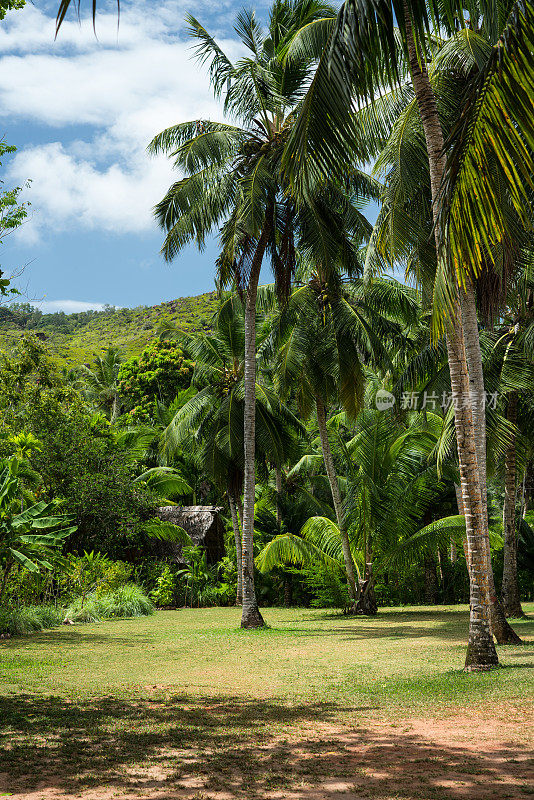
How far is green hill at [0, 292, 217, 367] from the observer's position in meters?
52.9

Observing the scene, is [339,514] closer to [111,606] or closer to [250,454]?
[250,454]

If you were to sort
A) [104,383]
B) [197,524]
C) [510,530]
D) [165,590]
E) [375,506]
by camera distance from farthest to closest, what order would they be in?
[104,383] < [197,524] < [165,590] < [375,506] < [510,530]

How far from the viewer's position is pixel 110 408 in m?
38.8

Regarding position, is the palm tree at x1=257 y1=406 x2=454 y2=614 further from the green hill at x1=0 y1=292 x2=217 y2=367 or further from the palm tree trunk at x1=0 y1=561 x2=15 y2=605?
the green hill at x1=0 y1=292 x2=217 y2=367

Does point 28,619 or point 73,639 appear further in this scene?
point 28,619

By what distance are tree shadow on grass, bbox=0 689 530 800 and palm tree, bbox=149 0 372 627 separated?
9111 millimetres

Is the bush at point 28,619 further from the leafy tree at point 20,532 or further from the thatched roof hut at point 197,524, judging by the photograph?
the thatched roof hut at point 197,524

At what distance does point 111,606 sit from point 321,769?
1447 cm

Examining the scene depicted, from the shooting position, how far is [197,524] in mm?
24812

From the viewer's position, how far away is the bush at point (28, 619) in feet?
43.8

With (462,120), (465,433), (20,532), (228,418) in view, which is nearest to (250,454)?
(228,418)

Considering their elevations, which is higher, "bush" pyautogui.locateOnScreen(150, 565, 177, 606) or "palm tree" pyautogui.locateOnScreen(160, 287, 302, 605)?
"palm tree" pyautogui.locateOnScreen(160, 287, 302, 605)

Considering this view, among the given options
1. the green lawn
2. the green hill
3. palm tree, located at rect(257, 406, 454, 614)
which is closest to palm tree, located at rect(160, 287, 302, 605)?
palm tree, located at rect(257, 406, 454, 614)

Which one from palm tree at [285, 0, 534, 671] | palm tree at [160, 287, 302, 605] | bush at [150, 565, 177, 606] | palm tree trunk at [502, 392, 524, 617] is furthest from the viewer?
bush at [150, 565, 177, 606]
